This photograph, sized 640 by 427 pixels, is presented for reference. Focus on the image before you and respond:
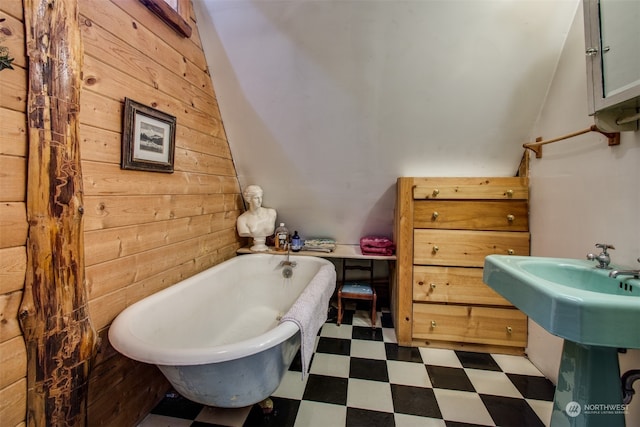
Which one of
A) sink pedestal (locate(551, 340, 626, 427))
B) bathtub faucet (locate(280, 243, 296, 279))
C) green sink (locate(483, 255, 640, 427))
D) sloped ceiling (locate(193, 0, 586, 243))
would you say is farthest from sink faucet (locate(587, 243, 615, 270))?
bathtub faucet (locate(280, 243, 296, 279))

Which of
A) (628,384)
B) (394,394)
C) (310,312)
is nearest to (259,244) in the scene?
(310,312)

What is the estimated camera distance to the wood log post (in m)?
0.90

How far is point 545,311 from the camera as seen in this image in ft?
2.73

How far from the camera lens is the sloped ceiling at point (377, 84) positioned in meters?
1.59

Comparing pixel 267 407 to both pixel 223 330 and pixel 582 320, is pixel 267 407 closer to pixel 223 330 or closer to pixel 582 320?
pixel 223 330

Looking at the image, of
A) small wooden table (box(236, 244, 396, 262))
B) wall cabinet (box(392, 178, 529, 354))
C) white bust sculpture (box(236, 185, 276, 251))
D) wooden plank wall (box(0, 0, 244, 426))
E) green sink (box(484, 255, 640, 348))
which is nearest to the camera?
green sink (box(484, 255, 640, 348))

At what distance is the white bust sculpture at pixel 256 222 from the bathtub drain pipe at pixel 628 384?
222 centimetres

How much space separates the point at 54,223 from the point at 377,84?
183cm

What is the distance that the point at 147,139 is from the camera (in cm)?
143

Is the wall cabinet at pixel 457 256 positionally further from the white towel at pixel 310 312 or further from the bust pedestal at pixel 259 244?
the bust pedestal at pixel 259 244

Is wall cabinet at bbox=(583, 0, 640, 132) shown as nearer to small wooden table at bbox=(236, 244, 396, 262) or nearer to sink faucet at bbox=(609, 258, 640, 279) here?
sink faucet at bbox=(609, 258, 640, 279)

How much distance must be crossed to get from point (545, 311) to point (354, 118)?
1.61 metres

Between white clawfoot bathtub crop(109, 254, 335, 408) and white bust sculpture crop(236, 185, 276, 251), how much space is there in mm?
193

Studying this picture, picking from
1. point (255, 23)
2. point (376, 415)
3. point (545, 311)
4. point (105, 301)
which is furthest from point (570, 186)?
point (105, 301)
